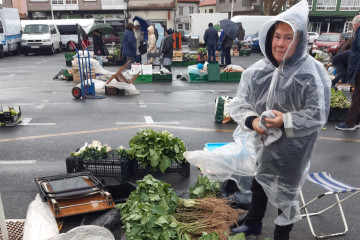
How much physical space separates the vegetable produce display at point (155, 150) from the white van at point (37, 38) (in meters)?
20.0

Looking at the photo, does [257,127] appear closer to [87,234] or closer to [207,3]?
[87,234]

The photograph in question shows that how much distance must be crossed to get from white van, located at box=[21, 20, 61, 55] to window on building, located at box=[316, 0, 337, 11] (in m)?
35.1

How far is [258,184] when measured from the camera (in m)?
3.00

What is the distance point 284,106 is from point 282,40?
0.53 meters

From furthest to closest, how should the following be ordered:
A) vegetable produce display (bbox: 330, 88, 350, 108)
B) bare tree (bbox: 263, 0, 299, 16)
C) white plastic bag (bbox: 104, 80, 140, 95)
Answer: bare tree (bbox: 263, 0, 299, 16)
white plastic bag (bbox: 104, 80, 140, 95)
vegetable produce display (bbox: 330, 88, 350, 108)

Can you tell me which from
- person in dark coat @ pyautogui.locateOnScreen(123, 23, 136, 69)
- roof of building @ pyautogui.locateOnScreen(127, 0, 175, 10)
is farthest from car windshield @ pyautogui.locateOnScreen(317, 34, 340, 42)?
roof of building @ pyautogui.locateOnScreen(127, 0, 175, 10)

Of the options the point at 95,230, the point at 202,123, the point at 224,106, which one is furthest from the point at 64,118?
the point at 95,230

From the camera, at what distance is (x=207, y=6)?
61.7m

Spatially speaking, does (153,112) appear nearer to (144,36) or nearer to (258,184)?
(258,184)

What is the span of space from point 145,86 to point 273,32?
883cm

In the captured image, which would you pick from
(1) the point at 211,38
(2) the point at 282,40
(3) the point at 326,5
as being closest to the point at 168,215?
(2) the point at 282,40

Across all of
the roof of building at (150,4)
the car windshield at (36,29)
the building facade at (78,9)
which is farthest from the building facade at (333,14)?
the car windshield at (36,29)

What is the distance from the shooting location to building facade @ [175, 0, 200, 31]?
53.3 meters

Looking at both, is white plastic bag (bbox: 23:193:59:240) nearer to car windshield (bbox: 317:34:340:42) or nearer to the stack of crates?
the stack of crates
